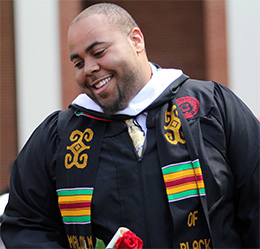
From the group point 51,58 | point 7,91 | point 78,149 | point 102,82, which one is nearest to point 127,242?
point 78,149

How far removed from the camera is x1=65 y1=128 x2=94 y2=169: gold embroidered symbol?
2.41m

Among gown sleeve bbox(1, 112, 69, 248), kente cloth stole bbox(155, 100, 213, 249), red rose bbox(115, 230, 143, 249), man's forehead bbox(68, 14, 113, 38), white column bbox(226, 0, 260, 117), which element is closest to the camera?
red rose bbox(115, 230, 143, 249)

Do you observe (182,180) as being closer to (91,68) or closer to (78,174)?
(78,174)

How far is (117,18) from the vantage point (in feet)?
8.04

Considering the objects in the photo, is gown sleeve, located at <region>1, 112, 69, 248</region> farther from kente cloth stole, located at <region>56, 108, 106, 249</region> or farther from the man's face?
the man's face

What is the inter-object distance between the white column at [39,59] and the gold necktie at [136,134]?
21.8 feet

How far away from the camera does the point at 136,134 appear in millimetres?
2395

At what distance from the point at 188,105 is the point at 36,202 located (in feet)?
2.90

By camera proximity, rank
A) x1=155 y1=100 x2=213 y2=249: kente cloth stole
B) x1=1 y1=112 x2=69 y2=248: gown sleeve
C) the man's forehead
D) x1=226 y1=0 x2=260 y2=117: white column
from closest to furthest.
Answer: x1=155 y1=100 x2=213 y2=249: kente cloth stole < the man's forehead < x1=1 y1=112 x2=69 y2=248: gown sleeve < x1=226 y1=0 x2=260 y2=117: white column

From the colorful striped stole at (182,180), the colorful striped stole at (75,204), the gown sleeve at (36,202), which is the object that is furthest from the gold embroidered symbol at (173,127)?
the gown sleeve at (36,202)

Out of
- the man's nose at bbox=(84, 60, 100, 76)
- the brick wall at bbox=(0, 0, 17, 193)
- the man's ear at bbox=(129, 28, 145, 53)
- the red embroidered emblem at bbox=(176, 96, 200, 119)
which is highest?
the man's ear at bbox=(129, 28, 145, 53)

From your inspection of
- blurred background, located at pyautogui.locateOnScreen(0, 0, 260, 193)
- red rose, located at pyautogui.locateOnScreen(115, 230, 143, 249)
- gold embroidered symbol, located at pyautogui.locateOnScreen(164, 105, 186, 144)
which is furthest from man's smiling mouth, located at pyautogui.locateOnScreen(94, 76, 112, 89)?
blurred background, located at pyautogui.locateOnScreen(0, 0, 260, 193)

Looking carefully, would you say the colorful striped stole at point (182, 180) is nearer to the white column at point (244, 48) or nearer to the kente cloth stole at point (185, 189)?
the kente cloth stole at point (185, 189)

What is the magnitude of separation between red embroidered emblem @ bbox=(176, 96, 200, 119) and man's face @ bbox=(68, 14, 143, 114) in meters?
0.24
